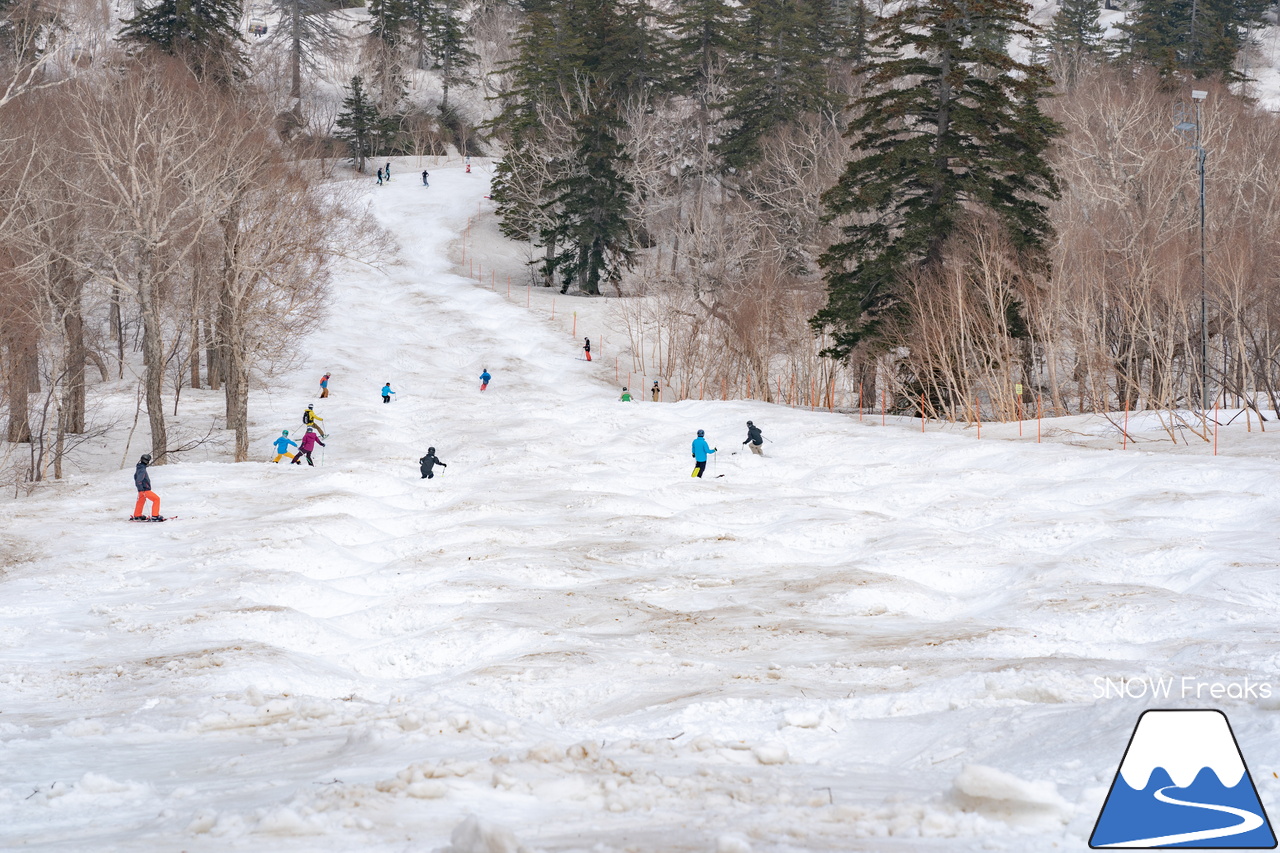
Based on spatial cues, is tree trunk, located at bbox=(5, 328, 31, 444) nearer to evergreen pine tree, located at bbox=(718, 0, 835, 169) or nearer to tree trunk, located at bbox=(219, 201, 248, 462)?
tree trunk, located at bbox=(219, 201, 248, 462)

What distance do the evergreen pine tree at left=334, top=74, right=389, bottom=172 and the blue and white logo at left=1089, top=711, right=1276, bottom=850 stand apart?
80.0 m

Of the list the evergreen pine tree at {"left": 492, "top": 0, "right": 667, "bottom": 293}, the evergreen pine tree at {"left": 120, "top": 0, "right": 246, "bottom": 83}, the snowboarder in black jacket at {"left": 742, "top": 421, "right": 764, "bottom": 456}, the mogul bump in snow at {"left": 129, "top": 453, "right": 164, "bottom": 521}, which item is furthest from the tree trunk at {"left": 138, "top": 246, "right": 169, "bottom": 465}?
the evergreen pine tree at {"left": 492, "top": 0, "right": 667, "bottom": 293}

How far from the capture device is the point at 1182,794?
3.97 metres

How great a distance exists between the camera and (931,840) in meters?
4.39

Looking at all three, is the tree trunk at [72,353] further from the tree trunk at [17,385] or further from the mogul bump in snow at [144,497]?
the mogul bump in snow at [144,497]

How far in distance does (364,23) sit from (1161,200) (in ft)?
236

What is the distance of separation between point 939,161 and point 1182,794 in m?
28.6

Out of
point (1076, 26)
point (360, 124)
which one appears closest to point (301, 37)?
point (360, 124)

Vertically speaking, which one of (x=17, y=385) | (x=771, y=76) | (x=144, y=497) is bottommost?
(x=144, y=497)

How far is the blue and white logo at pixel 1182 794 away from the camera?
3885 mm

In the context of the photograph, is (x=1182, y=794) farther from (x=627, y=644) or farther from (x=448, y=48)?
(x=448, y=48)

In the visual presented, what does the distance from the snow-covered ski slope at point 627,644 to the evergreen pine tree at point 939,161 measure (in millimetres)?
5878

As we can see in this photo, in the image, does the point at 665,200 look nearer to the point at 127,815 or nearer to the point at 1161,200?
the point at 1161,200

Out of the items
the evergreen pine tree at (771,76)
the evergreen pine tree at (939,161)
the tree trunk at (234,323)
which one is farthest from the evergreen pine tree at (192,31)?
the evergreen pine tree at (939,161)
